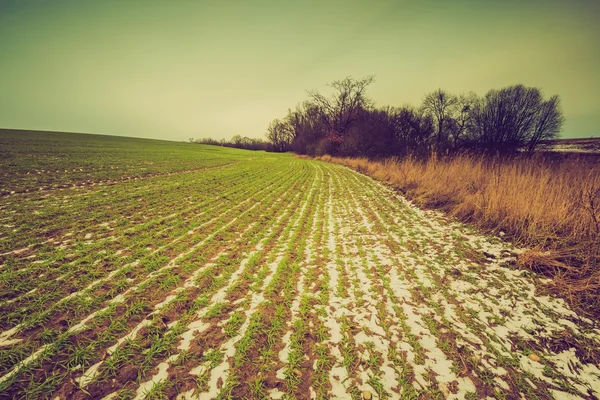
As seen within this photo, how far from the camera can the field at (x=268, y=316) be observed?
214cm

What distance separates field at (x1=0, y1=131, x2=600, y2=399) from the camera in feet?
7.03

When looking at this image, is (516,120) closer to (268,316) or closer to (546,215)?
(546,215)

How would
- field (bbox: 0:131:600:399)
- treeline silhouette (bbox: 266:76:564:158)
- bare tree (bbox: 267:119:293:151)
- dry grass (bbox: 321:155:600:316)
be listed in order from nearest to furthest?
field (bbox: 0:131:600:399) → dry grass (bbox: 321:155:600:316) → treeline silhouette (bbox: 266:76:564:158) → bare tree (bbox: 267:119:293:151)

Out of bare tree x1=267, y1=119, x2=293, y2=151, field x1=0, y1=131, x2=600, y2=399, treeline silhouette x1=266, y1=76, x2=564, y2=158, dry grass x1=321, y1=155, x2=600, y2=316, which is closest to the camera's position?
field x1=0, y1=131, x2=600, y2=399

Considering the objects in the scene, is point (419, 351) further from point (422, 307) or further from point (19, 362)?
point (19, 362)

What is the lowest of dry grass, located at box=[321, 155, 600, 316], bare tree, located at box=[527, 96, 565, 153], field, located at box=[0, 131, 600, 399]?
field, located at box=[0, 131, 600, 399]

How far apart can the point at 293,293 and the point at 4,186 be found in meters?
11.0

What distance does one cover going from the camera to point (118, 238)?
4.70 meters

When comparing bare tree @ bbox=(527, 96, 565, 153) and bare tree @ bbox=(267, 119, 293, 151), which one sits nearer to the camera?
bare tree @ bbox=(527, 96, 565, 153)

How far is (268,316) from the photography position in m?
3.01

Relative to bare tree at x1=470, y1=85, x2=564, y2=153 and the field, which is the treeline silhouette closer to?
bare tree at x1=470, y1=85, x2=564, y2=153

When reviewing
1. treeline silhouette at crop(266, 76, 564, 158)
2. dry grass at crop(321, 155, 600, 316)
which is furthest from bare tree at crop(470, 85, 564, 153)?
dry grass at crop(321, 155, 600, 316)

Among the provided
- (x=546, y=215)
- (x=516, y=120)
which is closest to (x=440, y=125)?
(x=516, y=120)

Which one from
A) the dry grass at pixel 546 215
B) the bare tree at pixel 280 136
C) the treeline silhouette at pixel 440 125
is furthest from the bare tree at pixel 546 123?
the bare tree at pixel 280 136
